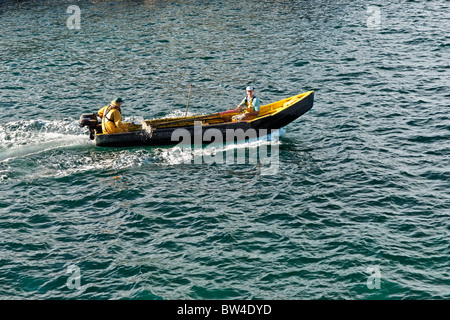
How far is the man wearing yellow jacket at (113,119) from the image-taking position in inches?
912

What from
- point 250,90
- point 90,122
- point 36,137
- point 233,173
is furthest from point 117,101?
point 233,173

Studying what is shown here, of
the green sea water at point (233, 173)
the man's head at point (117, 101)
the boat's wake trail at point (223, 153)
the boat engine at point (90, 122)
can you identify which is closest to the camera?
the green sea water at point (233, 173)

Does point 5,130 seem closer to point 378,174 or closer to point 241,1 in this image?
point 378,174

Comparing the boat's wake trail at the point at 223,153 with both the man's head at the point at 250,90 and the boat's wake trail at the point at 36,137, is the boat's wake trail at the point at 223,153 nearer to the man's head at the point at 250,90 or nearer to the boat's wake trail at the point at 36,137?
the man's head at the point at 250,90

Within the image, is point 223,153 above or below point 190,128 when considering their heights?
below

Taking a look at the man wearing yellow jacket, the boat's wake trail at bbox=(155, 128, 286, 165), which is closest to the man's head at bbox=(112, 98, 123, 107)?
the man wearing yellow jacket

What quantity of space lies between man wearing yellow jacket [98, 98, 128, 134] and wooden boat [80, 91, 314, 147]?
0.94 feet

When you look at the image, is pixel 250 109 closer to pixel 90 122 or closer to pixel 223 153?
pixel 223 153

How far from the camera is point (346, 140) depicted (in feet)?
77.6

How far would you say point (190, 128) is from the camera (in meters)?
23.2

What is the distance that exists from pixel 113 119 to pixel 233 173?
18.9ft

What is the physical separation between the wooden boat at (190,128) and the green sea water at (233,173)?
521mm

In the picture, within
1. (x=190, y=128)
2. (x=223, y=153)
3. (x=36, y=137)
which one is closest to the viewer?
(x=223, y=153)

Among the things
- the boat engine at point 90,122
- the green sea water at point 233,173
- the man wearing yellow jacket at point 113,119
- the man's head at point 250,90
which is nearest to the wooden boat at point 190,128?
the boat engine at point 90,122
